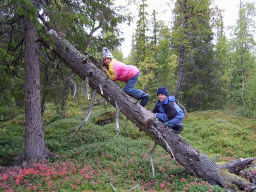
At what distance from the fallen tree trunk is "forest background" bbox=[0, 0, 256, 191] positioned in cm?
132

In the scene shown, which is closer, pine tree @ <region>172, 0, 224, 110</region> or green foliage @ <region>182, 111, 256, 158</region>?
green foliage @ <region>182, 111, 256, 158</region>

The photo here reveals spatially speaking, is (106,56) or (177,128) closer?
(106,56)

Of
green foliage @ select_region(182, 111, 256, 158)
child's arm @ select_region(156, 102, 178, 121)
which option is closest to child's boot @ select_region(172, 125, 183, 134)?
child's arm @ select_region(156, 102, 178, 121)

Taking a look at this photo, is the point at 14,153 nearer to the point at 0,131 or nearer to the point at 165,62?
the point at 0,131

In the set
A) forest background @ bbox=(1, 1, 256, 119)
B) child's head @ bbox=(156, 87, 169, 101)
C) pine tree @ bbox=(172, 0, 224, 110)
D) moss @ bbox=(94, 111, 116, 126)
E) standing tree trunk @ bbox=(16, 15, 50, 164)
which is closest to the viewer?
child's head @ bbox=(156, 87, 169, 101)

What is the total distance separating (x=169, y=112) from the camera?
499cm

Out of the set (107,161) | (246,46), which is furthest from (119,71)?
(246,46)

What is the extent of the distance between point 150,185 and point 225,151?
6.21 m

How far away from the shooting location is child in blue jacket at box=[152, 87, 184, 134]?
499 centimetres

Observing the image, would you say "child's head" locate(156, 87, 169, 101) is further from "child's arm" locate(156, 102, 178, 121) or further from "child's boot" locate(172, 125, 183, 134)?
"child's boot" locate(172, 125, 183, 134)

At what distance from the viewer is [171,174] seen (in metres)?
5.63

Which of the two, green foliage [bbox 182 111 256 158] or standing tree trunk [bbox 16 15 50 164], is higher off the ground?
standing tree trunk [bbox 16 15 50 164]

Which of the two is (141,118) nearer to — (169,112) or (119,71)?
(169,112)

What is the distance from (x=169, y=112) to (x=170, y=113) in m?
0.04
